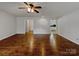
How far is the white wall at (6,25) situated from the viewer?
3.26 metres

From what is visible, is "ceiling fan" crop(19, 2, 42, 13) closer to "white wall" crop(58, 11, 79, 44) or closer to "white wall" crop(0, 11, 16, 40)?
"white wall" crop(0, 11, 16, 40)

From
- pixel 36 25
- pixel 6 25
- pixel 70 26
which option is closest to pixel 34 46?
pixel 36 25

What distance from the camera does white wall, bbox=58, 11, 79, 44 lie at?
10.6 ft

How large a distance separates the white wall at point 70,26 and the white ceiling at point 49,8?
112mm

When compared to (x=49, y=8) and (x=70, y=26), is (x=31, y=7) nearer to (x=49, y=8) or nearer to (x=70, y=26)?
(x=49, y=8)

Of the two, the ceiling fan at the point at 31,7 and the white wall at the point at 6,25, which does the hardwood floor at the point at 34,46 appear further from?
the ceiling fan at the point at 31,7

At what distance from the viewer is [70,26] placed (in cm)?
336

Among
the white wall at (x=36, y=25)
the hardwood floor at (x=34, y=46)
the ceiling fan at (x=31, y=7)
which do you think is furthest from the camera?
the white wall at (x=36, y=25)

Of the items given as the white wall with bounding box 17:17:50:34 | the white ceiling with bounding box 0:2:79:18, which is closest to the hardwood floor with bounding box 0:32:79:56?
the white wall with bounding box 17:17:50:34

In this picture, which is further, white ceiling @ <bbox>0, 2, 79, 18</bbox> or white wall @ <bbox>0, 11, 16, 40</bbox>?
white wall @ <bbox>0, 11, 16, 40</bbox>

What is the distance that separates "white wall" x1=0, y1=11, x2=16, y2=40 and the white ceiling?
0.41ft

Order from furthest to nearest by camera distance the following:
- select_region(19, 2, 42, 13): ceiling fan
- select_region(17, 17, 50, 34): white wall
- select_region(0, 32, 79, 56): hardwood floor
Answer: select_region(17, 17, 50, 34): white wall, select_region(0, 32, 79, 56): hardwood floor, select_region(19, 2, 42, 13): ceiling fan

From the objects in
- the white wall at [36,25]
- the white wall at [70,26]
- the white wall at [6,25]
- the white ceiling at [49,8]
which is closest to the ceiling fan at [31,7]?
the white ceiling at [49,8]

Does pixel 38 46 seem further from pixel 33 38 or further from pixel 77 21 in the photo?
pixel 77 21
